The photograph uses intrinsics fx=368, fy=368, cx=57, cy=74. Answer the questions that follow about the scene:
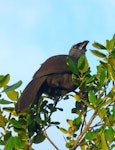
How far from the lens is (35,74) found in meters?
3.83

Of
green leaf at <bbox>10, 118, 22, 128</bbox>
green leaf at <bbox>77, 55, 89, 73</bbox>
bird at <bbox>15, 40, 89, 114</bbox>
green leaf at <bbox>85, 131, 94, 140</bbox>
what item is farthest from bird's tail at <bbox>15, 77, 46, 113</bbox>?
green leaf at <bbox>85, 131, 94, 140</bbox>

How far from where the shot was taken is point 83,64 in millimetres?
2908

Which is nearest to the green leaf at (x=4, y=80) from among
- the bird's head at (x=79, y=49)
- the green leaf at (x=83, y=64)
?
the green leaf at (x=83, y=64)

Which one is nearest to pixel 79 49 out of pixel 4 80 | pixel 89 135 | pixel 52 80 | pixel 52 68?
pixel 52 68

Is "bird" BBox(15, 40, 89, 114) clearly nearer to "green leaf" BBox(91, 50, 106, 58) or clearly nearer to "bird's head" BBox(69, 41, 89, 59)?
"green leaf" BBox(91, 50, 106, 58)

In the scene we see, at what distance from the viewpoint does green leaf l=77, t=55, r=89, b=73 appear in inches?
114

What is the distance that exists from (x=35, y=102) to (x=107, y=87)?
684mm

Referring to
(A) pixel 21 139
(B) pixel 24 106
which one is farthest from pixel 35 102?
(A) pixel 21 139

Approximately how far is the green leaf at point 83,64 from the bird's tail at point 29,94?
1.69ft

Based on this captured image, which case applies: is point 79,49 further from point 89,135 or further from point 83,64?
point 89,135

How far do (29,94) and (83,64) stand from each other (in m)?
0.61

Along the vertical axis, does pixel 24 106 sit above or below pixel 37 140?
above

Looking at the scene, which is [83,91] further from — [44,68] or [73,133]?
[44,68]

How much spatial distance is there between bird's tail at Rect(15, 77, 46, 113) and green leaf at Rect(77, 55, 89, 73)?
514mm
